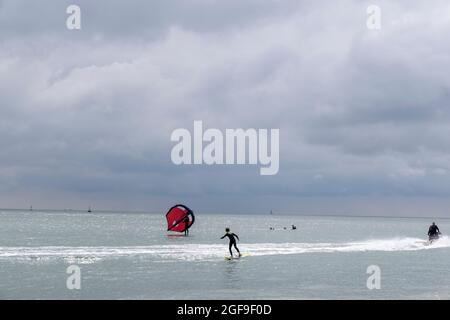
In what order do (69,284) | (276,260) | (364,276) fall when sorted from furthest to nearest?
(276,260) < (364,276) < (69,284)

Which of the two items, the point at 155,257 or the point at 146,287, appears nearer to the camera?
the point at 146,287

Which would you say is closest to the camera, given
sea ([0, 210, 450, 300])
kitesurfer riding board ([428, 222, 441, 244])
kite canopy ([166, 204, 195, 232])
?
sea ([0, 210, 450, 300])

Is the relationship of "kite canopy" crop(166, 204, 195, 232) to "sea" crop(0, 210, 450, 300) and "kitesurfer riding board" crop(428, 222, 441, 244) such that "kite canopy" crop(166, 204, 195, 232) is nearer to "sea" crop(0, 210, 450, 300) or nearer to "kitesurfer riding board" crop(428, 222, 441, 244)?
"sea" crop(0, 210, 450, 300)

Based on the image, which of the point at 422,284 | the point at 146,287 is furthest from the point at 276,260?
the point at 146,287

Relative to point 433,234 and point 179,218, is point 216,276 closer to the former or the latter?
point 433,234

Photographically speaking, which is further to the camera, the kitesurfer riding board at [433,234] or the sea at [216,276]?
the kitesurfer riding board at [433,234]

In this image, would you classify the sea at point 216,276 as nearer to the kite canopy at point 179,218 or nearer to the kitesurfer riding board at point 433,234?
the kitesurfer riding board at point 433,234

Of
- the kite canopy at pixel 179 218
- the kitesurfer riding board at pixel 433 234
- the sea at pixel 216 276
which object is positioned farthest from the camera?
the kite canopy at pixel 179 218

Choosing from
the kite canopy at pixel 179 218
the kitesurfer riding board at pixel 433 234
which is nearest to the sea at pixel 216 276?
the kitesurfer riding board at pixel 433 234

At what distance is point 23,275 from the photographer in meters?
27.1

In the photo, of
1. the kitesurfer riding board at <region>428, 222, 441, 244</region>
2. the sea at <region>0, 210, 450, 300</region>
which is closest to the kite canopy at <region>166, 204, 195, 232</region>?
the sea at <region>0, 210, 450, 300</region>

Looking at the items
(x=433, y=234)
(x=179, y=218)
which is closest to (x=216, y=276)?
(x=433, y=234)
